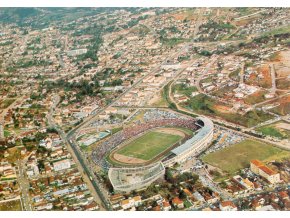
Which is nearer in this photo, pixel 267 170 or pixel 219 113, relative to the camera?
pixel 267 170

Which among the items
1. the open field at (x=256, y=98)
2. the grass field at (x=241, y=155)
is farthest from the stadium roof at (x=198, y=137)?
the open field at (x=256, y=98)

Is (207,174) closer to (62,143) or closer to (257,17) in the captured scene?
(62,143)

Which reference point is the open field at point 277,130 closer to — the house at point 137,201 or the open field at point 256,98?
the open field at point 256,98

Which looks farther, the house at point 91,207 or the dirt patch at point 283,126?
the dirt patch at point 283,126

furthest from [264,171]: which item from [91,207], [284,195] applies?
[91,207]

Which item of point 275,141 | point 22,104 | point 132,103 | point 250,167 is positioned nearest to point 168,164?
point 250,167

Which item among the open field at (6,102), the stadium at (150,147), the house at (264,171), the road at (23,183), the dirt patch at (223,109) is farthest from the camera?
the open field at (6,102)

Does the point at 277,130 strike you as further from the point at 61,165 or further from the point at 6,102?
the point at 6,102

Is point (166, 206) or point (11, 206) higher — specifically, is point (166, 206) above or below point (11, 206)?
above
